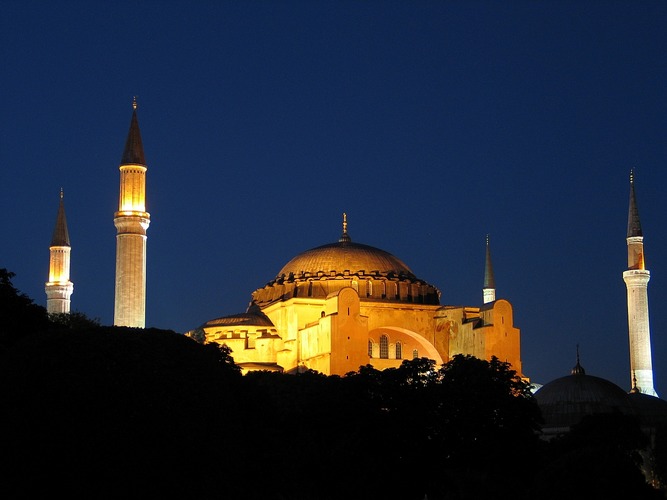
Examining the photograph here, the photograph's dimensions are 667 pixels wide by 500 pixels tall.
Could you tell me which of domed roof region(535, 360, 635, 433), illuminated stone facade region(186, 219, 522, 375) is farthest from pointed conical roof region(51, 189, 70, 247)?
domed roof region(535, 360, 635, 433)

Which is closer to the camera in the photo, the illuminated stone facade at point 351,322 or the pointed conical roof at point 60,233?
the illuminated stone facade at point 351,322

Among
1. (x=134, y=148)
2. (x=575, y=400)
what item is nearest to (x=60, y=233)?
(x=134, y=148)

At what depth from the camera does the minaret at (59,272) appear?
60.4m

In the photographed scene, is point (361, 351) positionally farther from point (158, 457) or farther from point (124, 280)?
point (158, 457)

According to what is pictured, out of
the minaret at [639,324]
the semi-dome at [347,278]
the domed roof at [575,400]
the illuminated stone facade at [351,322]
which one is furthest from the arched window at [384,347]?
the minaret at [639,324]

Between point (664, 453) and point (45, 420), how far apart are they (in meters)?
28.9

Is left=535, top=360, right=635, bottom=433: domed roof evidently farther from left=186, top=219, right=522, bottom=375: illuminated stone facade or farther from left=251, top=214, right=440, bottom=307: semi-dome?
left=251, top=214, right=440, bottom=307: semi-dome

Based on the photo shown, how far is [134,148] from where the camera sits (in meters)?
53.5

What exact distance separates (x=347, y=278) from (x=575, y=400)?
12.3 m

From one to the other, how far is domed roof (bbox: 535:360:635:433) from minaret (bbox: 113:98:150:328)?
1592cm

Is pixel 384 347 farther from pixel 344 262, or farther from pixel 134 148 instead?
pixel 134 148

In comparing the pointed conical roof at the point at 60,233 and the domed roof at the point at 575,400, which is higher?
the pointed conical roof at the point at 60,233

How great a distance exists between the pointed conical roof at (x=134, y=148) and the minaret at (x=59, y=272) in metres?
9.98

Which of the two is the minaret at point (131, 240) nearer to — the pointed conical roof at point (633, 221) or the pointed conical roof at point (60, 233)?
the pointed conical roof at point (60, 233)
